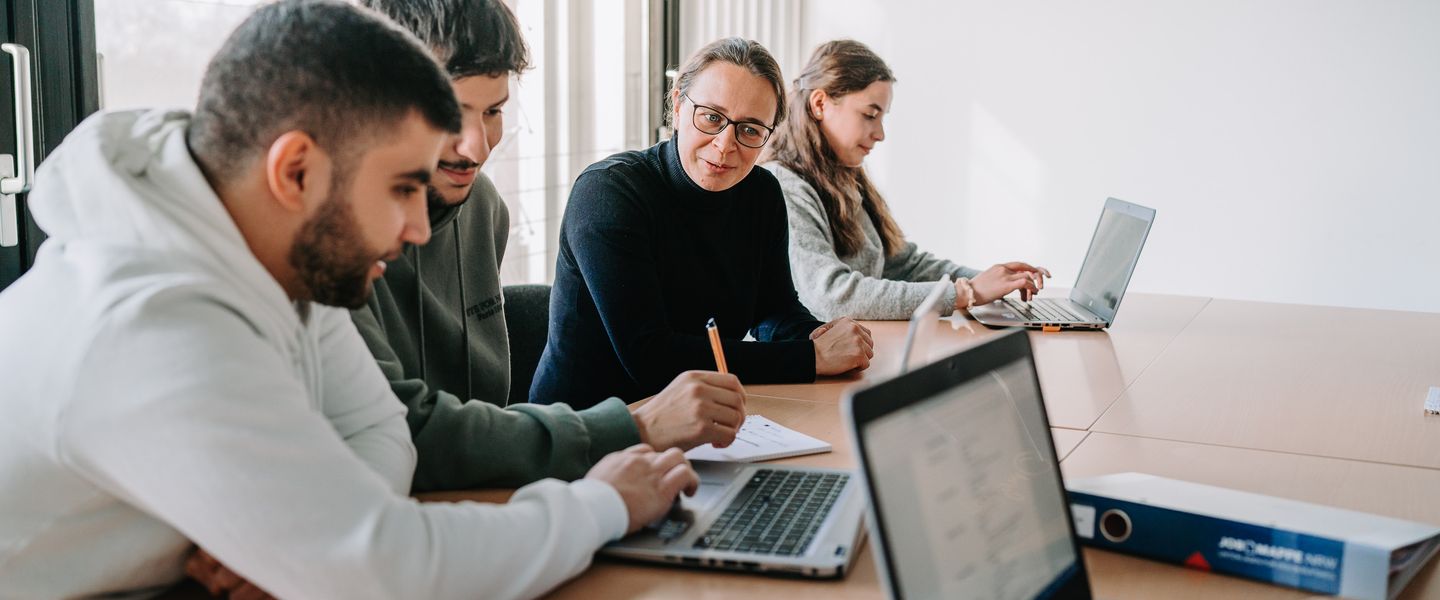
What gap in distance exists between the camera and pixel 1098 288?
2588mm

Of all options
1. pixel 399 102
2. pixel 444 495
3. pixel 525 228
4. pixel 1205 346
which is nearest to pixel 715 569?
pixel 444 495

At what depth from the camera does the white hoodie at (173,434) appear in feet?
2.64

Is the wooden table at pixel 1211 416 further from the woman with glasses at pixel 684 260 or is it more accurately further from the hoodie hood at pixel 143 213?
the hoodie hood at pixel 143 213

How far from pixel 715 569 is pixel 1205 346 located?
1583 millimetres

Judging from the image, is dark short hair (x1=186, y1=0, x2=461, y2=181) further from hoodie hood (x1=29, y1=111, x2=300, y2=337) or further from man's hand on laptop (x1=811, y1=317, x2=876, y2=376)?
man's hand on laptop (x1=811, y1=317, x2=876, y2=376)

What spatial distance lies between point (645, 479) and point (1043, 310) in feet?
5.50

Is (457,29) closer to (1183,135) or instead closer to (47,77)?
(47,77)

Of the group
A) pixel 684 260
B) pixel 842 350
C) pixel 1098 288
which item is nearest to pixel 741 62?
pixel 684 260

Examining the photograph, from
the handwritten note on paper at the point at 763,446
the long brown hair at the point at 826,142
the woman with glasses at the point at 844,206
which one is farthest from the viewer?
the long brown hair at the point at 826,142

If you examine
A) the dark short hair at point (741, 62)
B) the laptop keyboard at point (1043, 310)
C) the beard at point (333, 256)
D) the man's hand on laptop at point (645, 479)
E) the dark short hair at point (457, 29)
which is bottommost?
the laptop keyboard at point (1043, 310)

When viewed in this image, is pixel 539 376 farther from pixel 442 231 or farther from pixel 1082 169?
pixel 1082 169

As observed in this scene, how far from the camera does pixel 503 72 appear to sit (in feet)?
5.01

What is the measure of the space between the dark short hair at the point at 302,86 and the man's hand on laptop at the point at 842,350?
1.06 metres

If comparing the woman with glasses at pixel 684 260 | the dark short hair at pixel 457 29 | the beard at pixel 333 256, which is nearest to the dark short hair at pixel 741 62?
the woman with glasses at pixel 684 260
